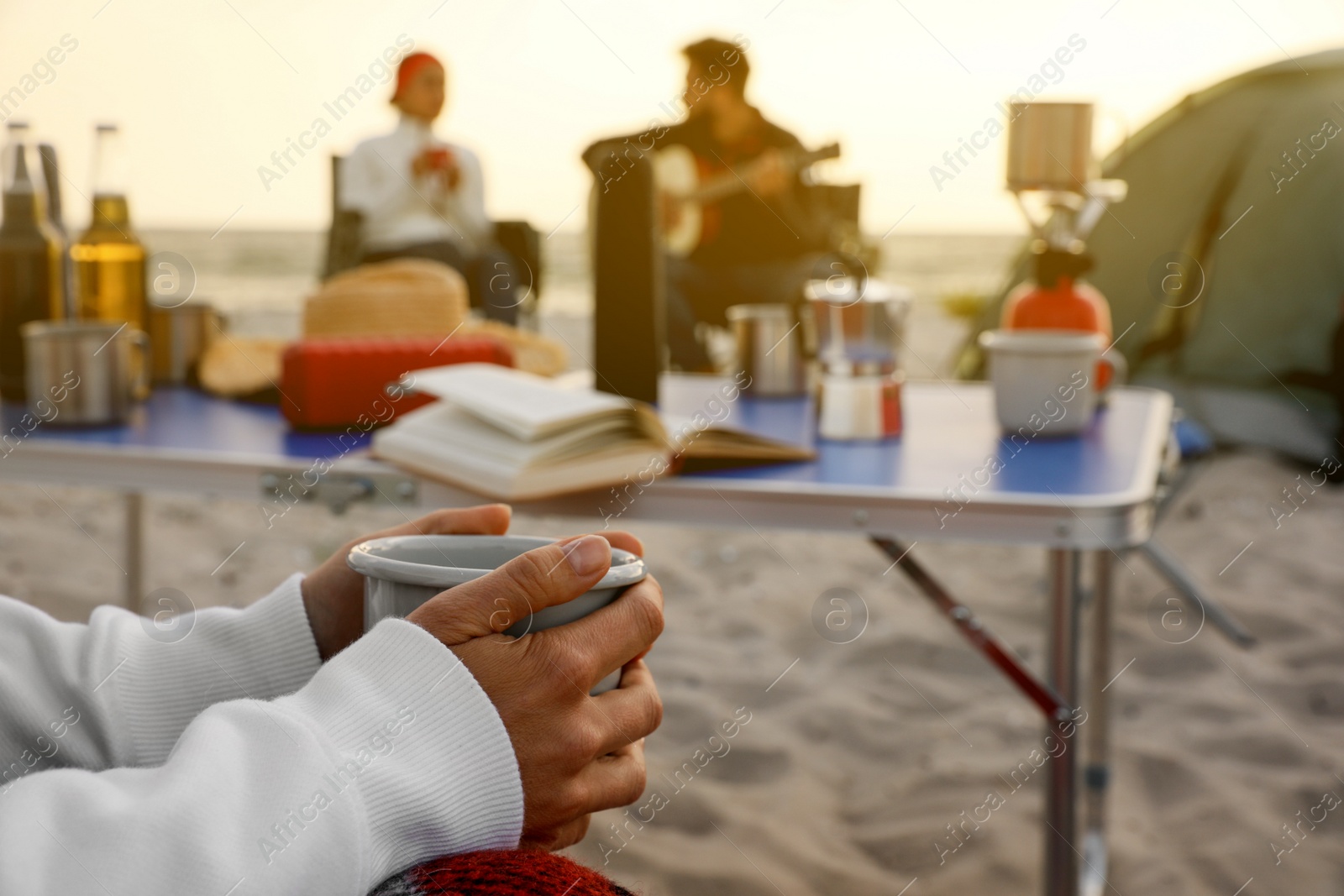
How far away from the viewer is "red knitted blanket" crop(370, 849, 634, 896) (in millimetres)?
454

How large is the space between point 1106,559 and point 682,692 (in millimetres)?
837

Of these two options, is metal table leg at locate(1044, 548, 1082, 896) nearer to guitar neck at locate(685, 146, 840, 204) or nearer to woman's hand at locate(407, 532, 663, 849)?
woman's hand at locate(407, 532, 663, 849)

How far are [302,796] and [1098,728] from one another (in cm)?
152

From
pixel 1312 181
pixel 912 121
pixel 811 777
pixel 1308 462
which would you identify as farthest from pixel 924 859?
pixel 912 121

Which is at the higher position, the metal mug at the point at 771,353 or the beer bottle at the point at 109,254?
the beer bottle at the point at 109,254

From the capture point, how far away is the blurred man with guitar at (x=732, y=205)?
467 centimetres

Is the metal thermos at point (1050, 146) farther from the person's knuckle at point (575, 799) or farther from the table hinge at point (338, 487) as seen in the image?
the person's knuckle at point (575, 799)

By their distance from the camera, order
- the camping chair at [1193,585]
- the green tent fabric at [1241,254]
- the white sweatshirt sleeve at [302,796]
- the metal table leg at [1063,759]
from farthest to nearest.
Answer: the green tent fabric at [1241,254] < the camping chair at [1193,585] < the metal table leg at [1063,759] < the white sweatshirt sleeve at [302,796]

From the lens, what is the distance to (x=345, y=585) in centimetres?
65

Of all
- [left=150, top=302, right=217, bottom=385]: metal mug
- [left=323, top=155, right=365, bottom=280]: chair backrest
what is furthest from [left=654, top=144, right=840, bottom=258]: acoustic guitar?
[left=150, top=302, right=217, bottom=385]: metal mug

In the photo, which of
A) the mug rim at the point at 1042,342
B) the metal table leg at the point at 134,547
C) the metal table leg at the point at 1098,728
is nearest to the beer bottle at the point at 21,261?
the metal table leg at the point at 134,547

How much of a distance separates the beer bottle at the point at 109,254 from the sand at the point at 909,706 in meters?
0.76

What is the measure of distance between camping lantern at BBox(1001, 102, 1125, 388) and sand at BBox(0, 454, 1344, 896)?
0.71 meters

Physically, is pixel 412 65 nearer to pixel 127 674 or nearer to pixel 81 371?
pixel 81 371
